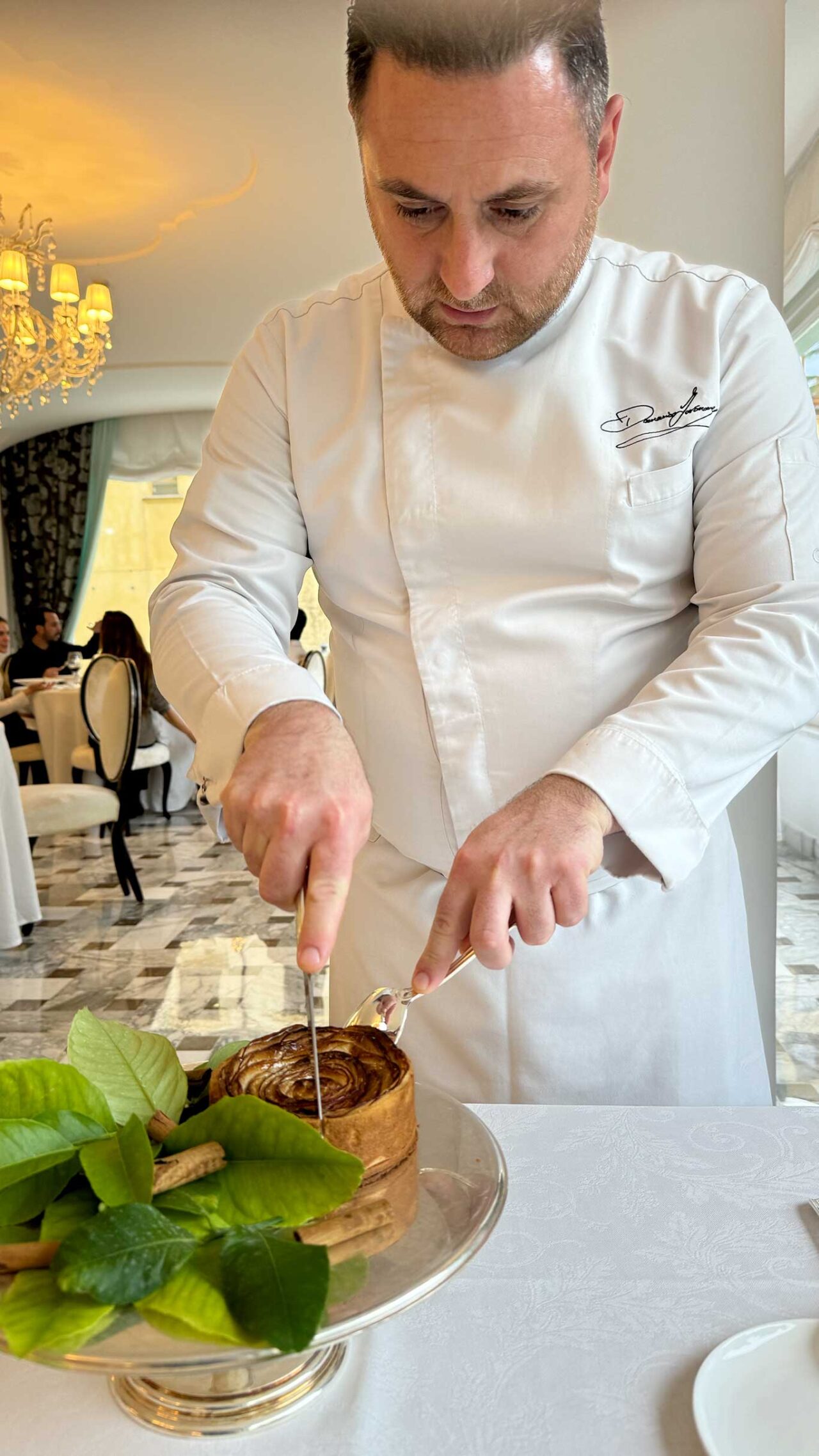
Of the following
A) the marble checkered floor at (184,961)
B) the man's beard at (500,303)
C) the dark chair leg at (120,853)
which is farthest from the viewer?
the dark chair leg at (120,853)

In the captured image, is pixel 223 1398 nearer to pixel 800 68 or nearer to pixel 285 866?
pixel 285 866

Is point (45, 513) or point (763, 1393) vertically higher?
point (45, 513)

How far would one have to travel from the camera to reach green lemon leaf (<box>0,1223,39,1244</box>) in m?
0.55

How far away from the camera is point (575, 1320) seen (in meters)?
0.67

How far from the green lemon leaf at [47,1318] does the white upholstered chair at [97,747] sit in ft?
14.5

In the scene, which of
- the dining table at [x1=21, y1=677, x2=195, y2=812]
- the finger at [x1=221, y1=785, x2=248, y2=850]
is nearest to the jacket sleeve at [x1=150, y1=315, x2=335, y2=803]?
the finger at [x1=221, y1=785, x2=248, y2=850]

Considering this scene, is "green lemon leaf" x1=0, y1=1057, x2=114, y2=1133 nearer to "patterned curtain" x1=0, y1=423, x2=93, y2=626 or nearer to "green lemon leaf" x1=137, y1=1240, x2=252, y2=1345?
"green lemon leaf" x1=137, y1=1240, x2=252, y2=1345

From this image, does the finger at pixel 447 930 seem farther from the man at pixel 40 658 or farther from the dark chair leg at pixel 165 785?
the man at pixel 40 658

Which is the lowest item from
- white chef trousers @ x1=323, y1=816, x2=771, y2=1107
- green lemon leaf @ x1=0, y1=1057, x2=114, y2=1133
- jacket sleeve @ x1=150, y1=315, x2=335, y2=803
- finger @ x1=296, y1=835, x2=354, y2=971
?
white chef trousers @ x1=323, y1=816, x2=771, y2=1107

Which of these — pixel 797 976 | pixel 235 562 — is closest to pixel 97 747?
pixel 797 976

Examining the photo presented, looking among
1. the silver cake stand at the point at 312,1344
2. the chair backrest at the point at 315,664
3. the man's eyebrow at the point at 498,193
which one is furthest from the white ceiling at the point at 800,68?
the chair backrest at the point at 315,664

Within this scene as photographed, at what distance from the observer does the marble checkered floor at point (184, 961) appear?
9.05 ft
